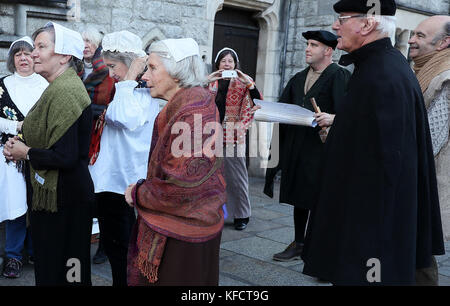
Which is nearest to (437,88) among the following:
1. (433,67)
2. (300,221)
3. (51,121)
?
(433,67)

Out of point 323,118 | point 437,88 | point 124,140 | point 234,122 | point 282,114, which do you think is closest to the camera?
point 437,88

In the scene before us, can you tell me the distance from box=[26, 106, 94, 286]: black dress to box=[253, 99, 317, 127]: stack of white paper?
4.65 feet

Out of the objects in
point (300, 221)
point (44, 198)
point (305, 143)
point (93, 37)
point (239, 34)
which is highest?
point (239, 34)

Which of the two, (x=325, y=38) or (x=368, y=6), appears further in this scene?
(x=325, y=38)

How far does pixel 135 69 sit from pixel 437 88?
1851 millimetres

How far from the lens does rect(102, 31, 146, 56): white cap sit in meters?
3.07

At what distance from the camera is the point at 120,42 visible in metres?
3.09

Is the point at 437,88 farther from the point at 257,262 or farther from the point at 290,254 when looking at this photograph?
the point at 257,262

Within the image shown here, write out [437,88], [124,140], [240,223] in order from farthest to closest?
[240,223] → [124,140] → [437,88]

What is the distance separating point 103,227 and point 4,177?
1.14 m

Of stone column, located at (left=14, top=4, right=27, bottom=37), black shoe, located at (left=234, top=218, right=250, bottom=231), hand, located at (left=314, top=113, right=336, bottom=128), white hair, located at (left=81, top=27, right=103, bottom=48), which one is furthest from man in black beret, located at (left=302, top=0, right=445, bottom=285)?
stone column, located at (left=14, top=4, right=27, bottom=37)

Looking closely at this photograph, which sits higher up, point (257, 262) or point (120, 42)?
point (120, 42)
